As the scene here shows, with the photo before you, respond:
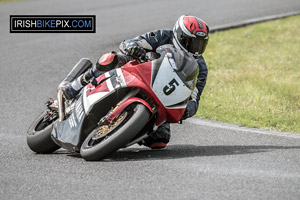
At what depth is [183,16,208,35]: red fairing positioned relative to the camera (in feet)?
21.1

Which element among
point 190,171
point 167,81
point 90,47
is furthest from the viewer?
point 90,47

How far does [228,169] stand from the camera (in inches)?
230

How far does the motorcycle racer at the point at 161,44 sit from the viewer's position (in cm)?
643

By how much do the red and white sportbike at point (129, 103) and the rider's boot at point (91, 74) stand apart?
10 centimetres

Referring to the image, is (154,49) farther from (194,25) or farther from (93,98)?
(93,98)

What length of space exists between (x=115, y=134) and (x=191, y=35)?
4.26ft

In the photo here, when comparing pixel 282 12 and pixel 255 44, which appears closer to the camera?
pixel 255 44

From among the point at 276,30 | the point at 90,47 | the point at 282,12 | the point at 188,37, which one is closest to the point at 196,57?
the point at 188,37

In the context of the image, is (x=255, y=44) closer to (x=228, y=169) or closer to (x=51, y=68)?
(x=51, y=68)

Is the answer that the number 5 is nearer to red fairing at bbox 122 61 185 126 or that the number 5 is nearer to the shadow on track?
red fairing at bbox 122 61 185 126

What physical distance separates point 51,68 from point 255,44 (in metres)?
4.32

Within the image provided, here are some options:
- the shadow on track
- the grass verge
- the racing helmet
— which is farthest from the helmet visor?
the grass verge

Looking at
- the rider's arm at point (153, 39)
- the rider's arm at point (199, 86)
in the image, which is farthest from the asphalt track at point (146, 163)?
the rider's arm at point (153, 39)

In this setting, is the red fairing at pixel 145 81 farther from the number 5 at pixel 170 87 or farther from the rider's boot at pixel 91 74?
the rider's boot at pixel 91 74
